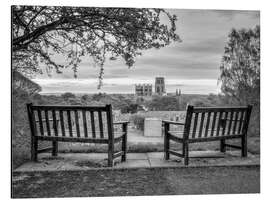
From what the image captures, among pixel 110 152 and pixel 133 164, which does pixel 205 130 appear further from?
pixel 110 152

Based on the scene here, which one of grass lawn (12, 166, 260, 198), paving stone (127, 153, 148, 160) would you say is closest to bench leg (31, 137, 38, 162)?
grass lawn (12, 166, 260, 198)

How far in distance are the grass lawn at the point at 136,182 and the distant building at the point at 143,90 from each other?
1.47 meters

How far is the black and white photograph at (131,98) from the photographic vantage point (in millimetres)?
A: 3654

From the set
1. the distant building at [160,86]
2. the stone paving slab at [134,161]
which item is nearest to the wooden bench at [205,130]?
the stone paving slab at [134,161]

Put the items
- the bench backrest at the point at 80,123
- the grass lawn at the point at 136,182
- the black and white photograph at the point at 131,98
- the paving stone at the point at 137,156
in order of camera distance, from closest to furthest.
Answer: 1. the grass lawn at the point at 136,182
2. the black and white photograph at the point at 131,98
3. the bench backrest at the point at 80,123
4. the paving stone at the point at 137,156

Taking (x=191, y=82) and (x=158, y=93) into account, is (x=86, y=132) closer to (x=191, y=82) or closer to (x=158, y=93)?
(x=158, y=93)

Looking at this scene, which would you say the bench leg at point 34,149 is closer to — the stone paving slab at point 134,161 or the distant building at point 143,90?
the stone paving slab at point 134,161

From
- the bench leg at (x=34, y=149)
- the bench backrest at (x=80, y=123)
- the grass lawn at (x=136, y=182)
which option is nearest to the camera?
the grass lawn at (x=136, y=182)

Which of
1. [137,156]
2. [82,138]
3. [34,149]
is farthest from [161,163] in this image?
[34,149]

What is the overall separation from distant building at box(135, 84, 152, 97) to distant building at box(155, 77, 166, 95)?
4.3 inches

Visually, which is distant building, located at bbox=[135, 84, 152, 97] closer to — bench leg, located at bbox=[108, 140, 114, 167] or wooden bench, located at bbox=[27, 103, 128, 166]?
wooden bench, located at bbox=[27, 103, 128, 166]

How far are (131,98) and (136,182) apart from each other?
171cm
